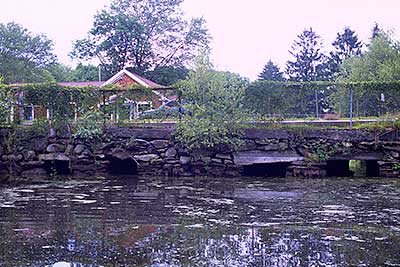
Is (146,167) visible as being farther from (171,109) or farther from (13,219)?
(13,219)

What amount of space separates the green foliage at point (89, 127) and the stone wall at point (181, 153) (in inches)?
7.3

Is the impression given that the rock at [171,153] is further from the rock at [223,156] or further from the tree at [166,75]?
the tree at [166,75]

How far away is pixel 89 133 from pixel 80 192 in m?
4.31

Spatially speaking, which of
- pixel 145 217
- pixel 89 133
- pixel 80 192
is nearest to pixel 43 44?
pixel 89 133

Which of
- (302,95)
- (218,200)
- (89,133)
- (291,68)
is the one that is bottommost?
(218,200)

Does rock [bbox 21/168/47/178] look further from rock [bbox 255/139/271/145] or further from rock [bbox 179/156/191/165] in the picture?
rock [bbox 255/139/271/145]

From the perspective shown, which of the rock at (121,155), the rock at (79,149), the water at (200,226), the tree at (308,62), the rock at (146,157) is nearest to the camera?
the water at (200,226)

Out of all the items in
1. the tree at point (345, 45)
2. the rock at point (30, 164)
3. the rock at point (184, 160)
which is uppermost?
the tree at point (345, 45)

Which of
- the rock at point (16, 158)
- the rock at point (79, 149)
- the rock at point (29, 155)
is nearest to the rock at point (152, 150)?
the rock at point (79, 149)

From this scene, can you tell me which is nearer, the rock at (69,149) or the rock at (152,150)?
the rock at (152,150)

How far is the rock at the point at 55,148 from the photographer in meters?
14.3

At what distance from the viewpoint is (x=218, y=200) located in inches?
355

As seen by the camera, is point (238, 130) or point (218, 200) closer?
point (218, 200)

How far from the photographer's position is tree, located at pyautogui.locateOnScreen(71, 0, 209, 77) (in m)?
40.5
